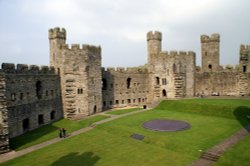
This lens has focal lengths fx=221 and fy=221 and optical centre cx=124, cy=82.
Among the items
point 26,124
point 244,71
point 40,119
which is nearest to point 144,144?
point 26,124

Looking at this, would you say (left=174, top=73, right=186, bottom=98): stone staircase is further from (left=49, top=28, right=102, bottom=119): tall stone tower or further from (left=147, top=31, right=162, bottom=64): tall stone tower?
(left=49, top=28, right=102, bottom=119): tall stone tower

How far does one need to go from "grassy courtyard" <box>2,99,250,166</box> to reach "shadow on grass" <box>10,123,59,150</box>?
365 centimetres

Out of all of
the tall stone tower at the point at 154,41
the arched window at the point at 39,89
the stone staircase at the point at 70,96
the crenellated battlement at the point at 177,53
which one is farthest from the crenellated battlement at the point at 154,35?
the arched window at the point at 39,89

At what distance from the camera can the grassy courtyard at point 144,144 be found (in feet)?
60.6

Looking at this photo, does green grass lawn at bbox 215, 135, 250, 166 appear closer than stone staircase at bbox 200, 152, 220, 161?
Yes

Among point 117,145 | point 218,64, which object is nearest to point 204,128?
point 117,145

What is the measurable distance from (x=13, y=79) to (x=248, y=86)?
3853 centimetres

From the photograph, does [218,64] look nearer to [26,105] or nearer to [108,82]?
[108,82]

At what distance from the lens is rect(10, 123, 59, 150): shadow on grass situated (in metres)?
23.8

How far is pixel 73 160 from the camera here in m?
19.0

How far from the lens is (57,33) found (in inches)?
1390

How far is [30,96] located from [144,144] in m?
16.5

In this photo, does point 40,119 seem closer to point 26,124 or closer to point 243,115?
point 26,124

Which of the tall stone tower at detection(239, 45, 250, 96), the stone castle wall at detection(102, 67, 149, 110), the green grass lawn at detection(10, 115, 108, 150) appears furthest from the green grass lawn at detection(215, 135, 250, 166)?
the stone castle wall at detection(102, 67, 149, 110)
